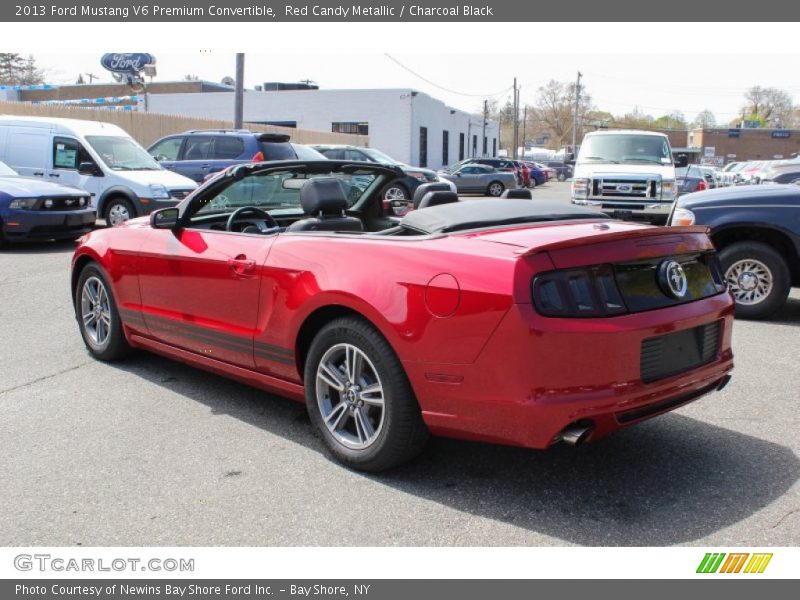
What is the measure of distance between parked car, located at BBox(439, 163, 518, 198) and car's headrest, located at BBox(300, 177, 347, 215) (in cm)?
2696

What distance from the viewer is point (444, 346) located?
3.40 m

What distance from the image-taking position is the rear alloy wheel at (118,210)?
1371 centimetres

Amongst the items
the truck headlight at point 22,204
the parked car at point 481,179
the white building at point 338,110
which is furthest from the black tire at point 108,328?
the white building at point 338,110

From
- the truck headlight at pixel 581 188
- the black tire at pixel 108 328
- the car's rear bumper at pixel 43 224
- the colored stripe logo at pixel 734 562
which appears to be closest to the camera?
the colored stripe logo at pixel 734 562

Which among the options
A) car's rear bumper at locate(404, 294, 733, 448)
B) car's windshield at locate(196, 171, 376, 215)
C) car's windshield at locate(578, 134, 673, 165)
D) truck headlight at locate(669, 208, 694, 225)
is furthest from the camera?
car's windshield at locate(578, 134, 673, 165)

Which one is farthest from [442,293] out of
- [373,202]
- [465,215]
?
[373,202]

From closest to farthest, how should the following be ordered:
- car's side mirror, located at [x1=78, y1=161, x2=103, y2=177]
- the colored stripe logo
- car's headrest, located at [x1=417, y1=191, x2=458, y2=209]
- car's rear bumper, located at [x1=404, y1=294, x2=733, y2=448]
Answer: the colored stripe logo < car's rear bumper, located at [x1=404, y1=294, x2=733, y2=448] < car's headrest, located at [x1=417, y1=191, x2=458, y2=209] < car's side mirror, located at [x1=78, y1=161, x2=103, y2=177]

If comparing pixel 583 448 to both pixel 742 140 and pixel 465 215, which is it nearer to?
pixel 465 215

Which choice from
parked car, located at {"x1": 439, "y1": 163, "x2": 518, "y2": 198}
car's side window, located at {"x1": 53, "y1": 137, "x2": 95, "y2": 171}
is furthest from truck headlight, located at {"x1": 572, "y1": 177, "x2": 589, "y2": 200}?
parked car, located at {"x1": 439, "y1": 163, "x2": 518, "y2": 198}

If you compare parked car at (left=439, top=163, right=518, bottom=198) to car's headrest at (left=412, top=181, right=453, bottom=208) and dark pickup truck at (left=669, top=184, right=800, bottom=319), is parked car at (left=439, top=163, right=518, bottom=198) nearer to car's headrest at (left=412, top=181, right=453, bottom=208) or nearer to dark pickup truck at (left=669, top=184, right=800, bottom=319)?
dark pickup truck at (left=669, top=184, right=800, bottom=319)

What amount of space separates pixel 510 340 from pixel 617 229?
0.94m

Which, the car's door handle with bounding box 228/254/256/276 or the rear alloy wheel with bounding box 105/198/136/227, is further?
the rear alloy wheel with bounding box 105/198/136/227

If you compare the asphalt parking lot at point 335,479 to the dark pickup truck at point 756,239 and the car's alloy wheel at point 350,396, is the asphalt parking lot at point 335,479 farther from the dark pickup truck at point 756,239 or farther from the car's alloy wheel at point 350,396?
the dark pickup truck at point 756,239

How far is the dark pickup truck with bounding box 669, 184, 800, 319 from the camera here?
741 cm
